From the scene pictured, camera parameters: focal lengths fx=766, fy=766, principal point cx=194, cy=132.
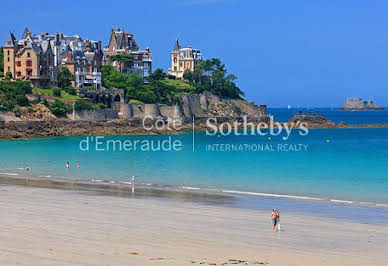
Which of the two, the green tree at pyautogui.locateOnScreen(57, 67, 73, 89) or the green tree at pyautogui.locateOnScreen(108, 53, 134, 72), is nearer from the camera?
the green tree at pyautogui.locateOnScreen(57, 67, 73, 89)

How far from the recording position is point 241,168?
47312 millimetres

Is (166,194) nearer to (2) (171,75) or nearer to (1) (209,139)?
(1) (209,139)

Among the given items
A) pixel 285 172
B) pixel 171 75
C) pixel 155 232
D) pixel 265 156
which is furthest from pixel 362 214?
pixel 171 75

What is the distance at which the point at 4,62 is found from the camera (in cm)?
8938

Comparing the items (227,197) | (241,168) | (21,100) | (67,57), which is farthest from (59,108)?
(227,197)

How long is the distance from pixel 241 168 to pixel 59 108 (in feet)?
128

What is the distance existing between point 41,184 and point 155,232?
49.4ft

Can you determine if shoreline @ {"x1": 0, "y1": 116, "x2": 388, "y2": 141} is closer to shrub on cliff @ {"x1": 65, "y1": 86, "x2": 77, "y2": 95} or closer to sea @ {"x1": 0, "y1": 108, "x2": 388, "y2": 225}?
sea @ {"x1": 0, "y1": 108, "x2": 388, "y2": 225}

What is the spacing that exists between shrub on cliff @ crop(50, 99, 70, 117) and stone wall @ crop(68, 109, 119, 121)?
0.91 m

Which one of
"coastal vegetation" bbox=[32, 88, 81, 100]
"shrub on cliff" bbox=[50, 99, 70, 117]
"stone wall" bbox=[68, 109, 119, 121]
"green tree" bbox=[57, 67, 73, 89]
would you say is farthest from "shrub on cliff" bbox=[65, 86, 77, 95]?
"shrub on cliff" bbox=[50, 99, 70, 117]

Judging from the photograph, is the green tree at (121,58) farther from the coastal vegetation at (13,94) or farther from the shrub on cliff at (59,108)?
the coastal vegetation at (13,94)

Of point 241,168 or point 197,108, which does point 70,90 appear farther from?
point 241,168

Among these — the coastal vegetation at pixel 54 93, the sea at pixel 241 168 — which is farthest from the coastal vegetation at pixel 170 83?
the sea at pixel 241 168

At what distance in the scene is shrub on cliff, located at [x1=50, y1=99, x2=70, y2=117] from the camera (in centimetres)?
8162
